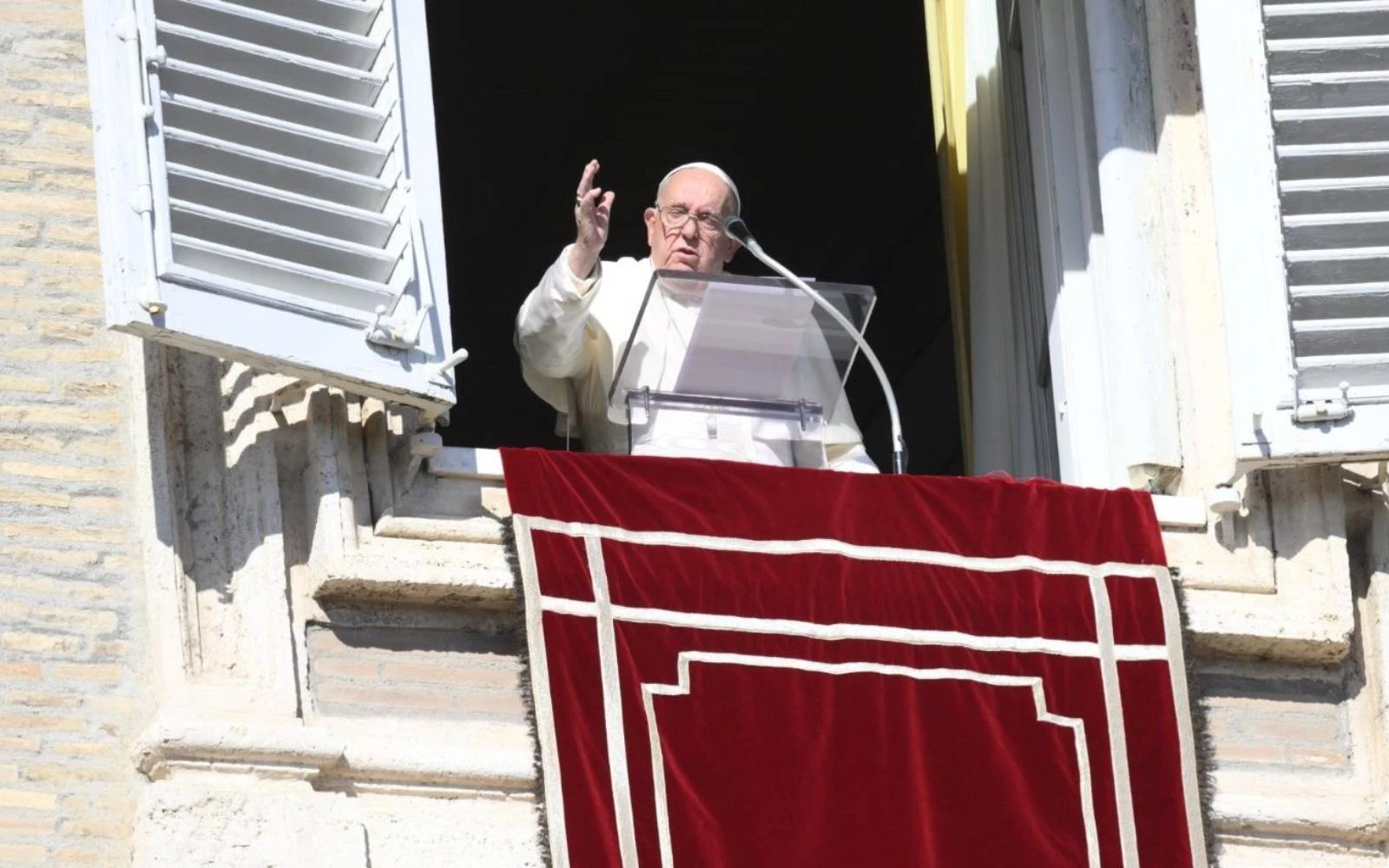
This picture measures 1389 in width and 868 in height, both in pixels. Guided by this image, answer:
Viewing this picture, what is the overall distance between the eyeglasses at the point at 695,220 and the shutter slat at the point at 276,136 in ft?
3.92

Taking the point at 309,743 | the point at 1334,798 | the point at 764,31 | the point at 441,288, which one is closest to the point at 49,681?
the point at 309,743

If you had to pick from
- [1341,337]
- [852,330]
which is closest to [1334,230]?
[1341,337]

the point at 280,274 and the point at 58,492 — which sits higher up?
the point at 280,274

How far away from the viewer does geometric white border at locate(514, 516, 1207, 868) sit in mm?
7781

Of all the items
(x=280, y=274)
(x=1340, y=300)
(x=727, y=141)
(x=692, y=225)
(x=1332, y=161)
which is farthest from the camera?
(x=727, y=141)

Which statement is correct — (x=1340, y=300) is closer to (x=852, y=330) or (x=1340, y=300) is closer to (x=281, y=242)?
(x=852, y=330)

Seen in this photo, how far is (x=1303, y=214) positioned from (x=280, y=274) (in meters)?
2.20

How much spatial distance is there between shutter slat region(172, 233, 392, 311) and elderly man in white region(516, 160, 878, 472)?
20.8 inches

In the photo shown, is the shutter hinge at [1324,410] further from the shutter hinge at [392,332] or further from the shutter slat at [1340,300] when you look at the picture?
the shutter hinge at [392,332]

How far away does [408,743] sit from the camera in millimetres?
7871

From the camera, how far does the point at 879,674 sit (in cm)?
810

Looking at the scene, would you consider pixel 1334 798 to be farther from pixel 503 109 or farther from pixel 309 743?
pixel 503 109

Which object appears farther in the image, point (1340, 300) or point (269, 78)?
point (1340, 300)

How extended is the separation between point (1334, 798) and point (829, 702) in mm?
1099
